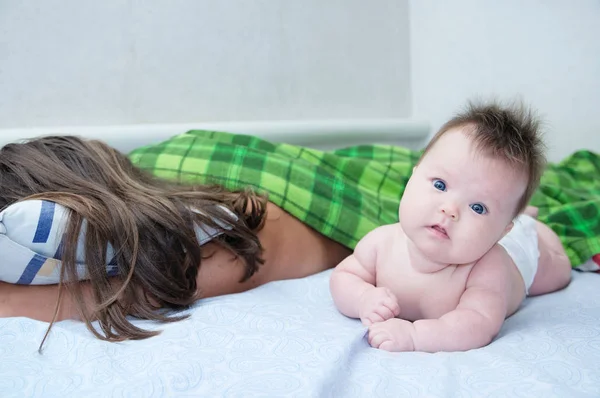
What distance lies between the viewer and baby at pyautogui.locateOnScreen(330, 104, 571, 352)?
2.34ft

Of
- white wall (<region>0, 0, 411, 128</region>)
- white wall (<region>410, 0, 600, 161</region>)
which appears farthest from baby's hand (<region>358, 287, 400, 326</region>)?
white wall (<region>410, 0, 600, 161</region>)

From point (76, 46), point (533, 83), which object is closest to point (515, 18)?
point (533, 83)

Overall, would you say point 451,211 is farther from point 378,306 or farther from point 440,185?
point 378,306

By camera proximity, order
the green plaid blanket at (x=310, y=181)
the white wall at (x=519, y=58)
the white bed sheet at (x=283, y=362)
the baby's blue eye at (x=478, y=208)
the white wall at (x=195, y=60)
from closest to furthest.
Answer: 1. the white bed sheet at (x=283, y=362)
2. the baby's blue eye at (x=478, y=208)
3. the green plaid blanket at (x=310, y=181)
4. the white wall at (x=195, y=60)
5. the white wall at (x=519, y=58)

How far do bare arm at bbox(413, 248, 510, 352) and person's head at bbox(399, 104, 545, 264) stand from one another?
50mm

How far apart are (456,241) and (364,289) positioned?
0.16 m

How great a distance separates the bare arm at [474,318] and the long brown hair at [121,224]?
0.34m

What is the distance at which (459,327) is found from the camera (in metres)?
Result: 0.73

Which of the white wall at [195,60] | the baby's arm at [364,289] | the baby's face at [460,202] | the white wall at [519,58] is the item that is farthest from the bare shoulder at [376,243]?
the white wall at [519,58]

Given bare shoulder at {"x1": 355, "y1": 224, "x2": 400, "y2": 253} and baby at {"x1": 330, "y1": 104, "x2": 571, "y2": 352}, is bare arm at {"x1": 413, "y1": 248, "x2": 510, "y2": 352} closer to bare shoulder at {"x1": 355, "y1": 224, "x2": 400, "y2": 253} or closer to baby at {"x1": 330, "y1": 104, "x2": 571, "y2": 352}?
baby at {"x1": 330, "y1": 104, "x2": 571, "y2": 352}

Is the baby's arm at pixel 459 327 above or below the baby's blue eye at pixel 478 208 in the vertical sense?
below

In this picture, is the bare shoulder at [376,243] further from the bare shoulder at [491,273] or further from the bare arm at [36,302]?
the bare arm at [36,302]

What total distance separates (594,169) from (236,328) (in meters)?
1.33

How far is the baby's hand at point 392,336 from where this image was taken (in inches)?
28.4
